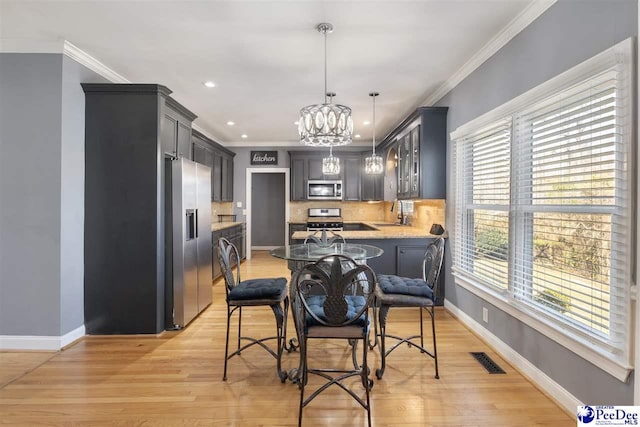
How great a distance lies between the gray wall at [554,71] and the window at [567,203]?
4.4 inches

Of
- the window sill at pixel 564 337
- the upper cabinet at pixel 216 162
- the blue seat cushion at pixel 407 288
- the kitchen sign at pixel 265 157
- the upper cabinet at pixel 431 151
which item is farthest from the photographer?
the kitchen sign at pixel 265 157

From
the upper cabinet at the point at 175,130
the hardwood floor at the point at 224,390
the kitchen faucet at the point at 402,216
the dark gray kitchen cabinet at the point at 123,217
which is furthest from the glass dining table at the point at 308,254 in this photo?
the kitchen faucet at the point at 402,216

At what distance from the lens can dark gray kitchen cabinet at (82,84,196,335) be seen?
3.03 metres

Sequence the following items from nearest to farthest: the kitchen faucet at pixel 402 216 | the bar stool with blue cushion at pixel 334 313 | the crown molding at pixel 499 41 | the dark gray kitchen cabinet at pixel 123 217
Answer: the bar stool with blue cushion at pixel 334 313, the crown molding at pixel 499 41, the dark gray kitchen cabinet at pixel 123 217, the kitchen faucet at pixel 402 216

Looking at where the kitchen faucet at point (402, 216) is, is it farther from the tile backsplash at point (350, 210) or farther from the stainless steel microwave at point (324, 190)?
the stainless steel microwave at point (324, 190)

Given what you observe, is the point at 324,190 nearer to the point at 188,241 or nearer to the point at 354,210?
the point at 354,210

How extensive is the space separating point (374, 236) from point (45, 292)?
321cm

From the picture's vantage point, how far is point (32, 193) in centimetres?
274

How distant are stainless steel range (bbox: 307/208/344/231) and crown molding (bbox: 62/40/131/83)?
13.7 ft

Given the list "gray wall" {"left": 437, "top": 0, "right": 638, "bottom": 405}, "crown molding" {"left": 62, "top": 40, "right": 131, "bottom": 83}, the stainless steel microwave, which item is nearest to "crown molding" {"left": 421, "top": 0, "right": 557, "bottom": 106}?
"gray wall" {"left": 437, "top": 0, "right": 638, "bottom": 405}

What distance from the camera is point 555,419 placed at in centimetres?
185

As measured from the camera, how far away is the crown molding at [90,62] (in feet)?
9.12

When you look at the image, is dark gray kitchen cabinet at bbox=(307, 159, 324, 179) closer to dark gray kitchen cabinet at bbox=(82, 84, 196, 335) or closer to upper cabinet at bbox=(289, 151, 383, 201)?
upper cabinet at bbox=(289, 151, 383, 201)

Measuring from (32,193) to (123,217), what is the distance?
0.70 metres
